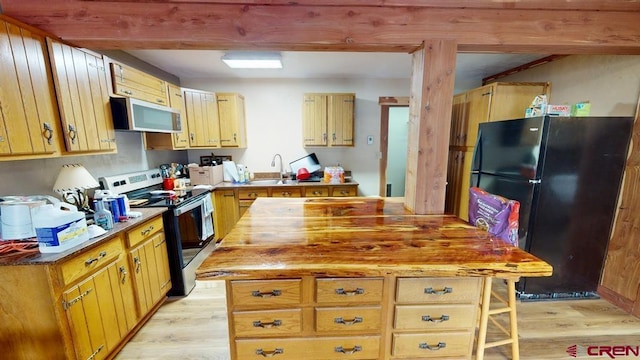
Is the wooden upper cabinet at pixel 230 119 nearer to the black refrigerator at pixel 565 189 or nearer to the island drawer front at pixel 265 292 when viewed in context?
the island drawer front at pixel 265 292

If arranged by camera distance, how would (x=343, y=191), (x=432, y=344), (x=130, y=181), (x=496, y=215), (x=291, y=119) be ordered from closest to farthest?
(x=432, y=344), (x=496, y=215), (x=130, y=181), (x=343, y=191), (x=291, y=119)

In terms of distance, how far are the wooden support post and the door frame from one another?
7.41ft

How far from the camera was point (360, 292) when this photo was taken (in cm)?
112

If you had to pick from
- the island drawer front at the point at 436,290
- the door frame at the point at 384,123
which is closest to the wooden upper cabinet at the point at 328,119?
the door frame at the point at 384,123

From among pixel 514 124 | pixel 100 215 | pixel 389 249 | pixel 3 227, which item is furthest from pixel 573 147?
pixel 3 227

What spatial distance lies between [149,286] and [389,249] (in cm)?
198

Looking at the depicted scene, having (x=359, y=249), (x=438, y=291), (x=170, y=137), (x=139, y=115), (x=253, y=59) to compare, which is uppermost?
(x=253, y=59)

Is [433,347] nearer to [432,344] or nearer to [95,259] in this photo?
[432,344]

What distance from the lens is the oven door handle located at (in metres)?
2.19

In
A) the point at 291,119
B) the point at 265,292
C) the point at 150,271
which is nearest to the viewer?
the point at 265,292

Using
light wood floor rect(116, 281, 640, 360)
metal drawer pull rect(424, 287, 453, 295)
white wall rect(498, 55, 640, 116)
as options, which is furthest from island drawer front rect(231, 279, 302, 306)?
white wall rect(498, 55, 640, 116)

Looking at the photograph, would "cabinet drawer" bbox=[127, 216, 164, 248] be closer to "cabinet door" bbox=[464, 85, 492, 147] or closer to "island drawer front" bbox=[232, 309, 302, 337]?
"island drawer front" bbox=[232, 309, 302, 337]

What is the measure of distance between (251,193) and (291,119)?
135 centimetres

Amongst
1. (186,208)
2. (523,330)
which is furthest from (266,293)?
(523,330)
